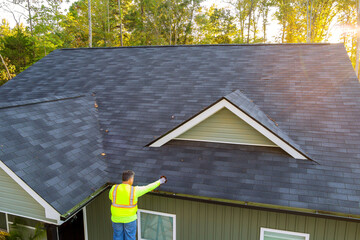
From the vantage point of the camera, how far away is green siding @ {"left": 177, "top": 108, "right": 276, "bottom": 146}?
5730 mm

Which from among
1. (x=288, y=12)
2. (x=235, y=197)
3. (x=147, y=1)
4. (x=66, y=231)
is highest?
(x=147, y=1)

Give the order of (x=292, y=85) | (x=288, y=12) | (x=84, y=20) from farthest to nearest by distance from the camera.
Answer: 1. (x=84, y=20)
2. (x=288, y=12)
3. (x=292, y=85)

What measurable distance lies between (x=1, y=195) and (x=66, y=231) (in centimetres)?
177

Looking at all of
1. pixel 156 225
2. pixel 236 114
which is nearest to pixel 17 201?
pixel 156 225

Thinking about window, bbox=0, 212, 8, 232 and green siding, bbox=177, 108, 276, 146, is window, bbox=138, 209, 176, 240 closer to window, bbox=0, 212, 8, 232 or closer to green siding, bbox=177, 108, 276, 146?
green siding, bbox=177, 108, 276, 146

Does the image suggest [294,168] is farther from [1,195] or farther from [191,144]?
[1,195]

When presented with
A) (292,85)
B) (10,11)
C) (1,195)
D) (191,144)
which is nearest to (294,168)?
(191,144)

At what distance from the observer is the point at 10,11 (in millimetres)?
21922

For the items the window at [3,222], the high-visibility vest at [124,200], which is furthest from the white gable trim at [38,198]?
the window at [3,222]

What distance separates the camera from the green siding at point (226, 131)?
573 cm

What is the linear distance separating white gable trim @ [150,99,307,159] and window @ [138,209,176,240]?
1703 mm

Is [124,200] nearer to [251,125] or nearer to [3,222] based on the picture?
[251,125]

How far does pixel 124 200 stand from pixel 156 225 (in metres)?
2.09

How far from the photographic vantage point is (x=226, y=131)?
232 inches
